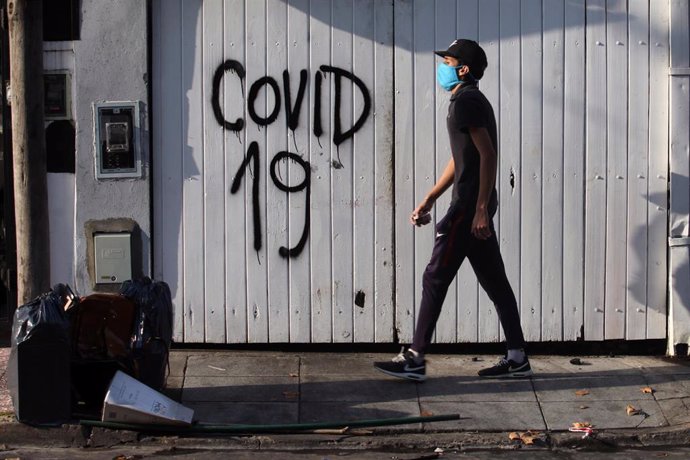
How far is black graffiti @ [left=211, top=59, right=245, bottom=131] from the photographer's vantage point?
24.7ft

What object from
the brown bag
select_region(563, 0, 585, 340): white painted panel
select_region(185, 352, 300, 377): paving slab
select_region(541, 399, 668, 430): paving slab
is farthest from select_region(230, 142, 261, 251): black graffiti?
select_region(541, 399, 668, 430): paving slab

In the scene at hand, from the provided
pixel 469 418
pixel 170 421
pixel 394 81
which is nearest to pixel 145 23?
pixel 394 81

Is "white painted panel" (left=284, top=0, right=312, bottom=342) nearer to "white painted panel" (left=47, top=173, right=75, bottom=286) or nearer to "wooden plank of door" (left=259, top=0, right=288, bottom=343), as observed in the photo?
"wooden plank of door" (left=259, top=0, right=288, bottom=343)

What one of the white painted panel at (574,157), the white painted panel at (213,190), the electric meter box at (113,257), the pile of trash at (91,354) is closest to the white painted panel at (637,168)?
the white painted panel at (574,157)

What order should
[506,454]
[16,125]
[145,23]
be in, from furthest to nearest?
1. [145,23]
2. [16,125]
3. [506,454]

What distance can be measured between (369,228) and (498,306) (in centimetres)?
104

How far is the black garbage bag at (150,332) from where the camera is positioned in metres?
6.56

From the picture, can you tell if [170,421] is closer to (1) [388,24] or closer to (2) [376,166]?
(2) [376,166]

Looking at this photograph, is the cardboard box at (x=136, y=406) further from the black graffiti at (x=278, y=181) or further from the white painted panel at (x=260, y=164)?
the black graffiti at (x=278, y=181)

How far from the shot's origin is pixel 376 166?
7562 mm

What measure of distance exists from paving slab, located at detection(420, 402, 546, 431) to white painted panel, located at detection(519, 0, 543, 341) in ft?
3.33

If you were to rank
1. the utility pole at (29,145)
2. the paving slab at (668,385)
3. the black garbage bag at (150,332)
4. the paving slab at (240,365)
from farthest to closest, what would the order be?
the paving slab at (240,365)
the paving slab at (668,385)
the utility pole at (29,145)
the black garbage bag at (150,332)

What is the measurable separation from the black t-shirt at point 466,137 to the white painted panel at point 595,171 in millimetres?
897

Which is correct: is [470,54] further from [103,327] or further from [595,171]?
[103,327]
